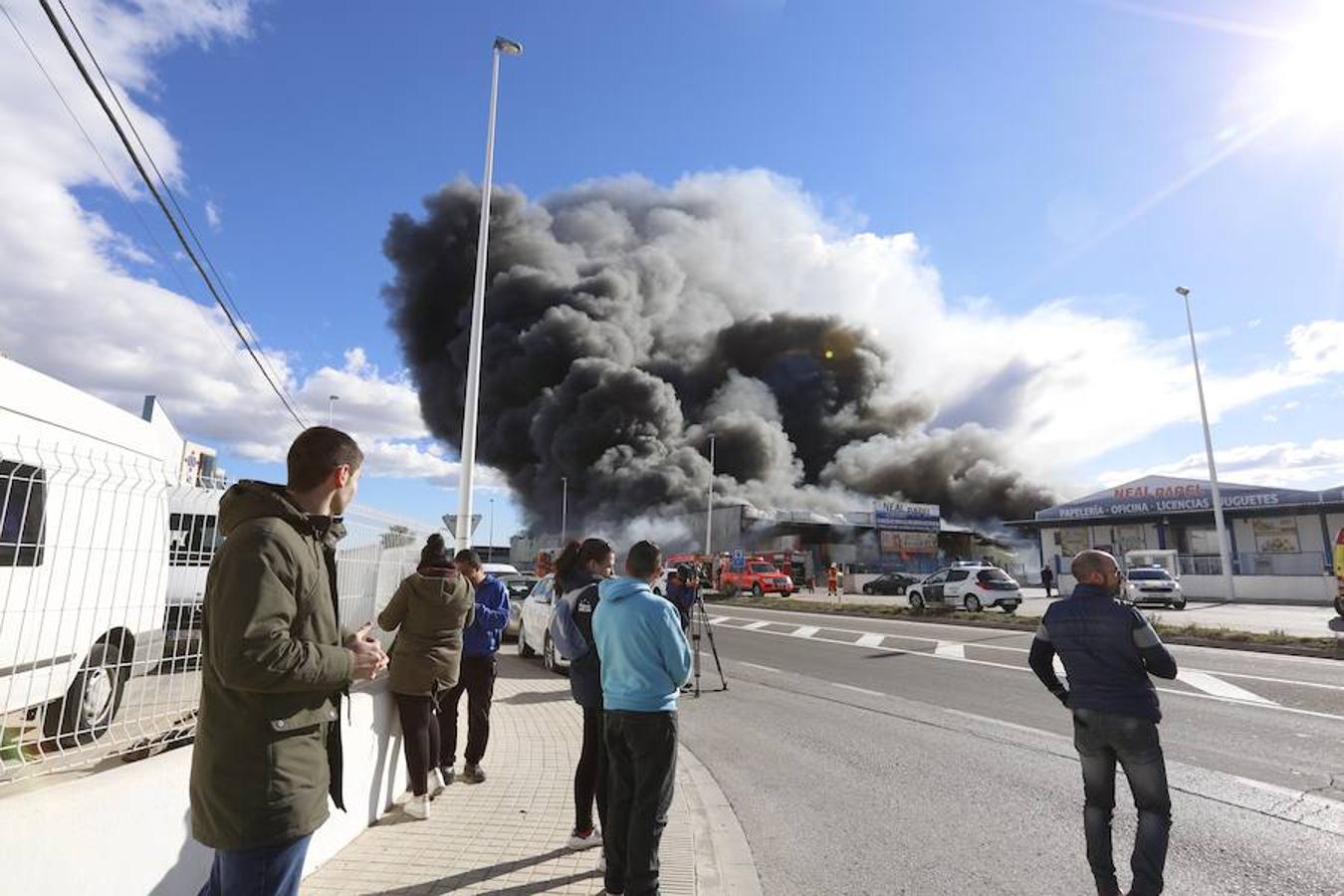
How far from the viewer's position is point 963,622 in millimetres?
16359

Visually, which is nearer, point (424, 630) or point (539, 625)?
point (424, 630)

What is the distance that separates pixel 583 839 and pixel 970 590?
18024 mm

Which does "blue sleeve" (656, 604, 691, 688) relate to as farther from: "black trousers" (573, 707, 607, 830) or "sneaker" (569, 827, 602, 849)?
"sneaker" (569, 827, 602, 849)

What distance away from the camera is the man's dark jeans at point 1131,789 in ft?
9.67

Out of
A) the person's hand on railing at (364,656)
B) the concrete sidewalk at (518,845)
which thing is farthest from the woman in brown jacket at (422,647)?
the person's hand on railing at (364,656)

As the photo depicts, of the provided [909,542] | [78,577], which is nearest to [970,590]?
[78,577]

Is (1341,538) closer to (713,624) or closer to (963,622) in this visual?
(963,622)

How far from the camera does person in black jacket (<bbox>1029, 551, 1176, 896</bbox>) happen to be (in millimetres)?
2969

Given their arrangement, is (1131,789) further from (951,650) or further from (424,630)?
(951,650)

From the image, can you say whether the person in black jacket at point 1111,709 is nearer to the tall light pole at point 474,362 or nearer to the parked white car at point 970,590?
the tall light pole at point 474,362

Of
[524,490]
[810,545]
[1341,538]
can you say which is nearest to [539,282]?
[524,490]

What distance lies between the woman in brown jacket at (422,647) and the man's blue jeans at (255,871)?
234cm

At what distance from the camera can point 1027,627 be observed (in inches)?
581

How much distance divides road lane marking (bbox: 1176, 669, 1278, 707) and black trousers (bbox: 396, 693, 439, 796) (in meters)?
7.13
